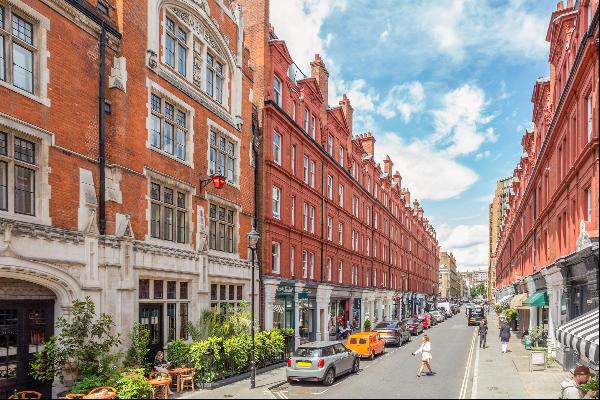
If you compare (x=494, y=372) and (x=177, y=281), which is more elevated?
(x=177, y=281)

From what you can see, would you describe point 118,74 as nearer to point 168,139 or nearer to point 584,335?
point 168,139

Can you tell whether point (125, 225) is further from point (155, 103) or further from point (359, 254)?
point (359, 254)

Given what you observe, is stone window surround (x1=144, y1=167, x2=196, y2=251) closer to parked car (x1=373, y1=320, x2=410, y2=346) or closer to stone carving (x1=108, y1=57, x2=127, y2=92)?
stone carving (x1=108, y1=57, x2=127, y2=92)

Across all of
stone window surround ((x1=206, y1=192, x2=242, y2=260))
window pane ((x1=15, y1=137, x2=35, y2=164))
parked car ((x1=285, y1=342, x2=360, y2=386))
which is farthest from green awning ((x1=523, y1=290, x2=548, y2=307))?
window pane ((x1=15, y1=137, x2=35, y2=164))

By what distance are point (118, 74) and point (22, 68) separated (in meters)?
3.60

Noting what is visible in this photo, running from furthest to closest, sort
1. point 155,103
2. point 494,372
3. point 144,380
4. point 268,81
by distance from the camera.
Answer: point 268,81 < point 494,372 < point 155,103 < point 144,380

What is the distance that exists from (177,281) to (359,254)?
29.7 metres

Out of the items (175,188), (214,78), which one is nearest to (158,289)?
(175,188)

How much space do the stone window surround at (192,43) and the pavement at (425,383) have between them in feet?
39.3

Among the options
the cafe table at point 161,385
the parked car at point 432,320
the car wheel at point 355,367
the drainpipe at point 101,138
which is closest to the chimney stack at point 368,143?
the parked car at point 432,320

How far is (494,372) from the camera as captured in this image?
70.6ft

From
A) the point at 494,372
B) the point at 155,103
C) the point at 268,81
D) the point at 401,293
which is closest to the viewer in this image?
the point at 155,103

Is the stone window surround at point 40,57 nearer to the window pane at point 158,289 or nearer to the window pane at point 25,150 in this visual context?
the window pane at point 25,150

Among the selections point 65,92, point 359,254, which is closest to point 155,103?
point 65,92
